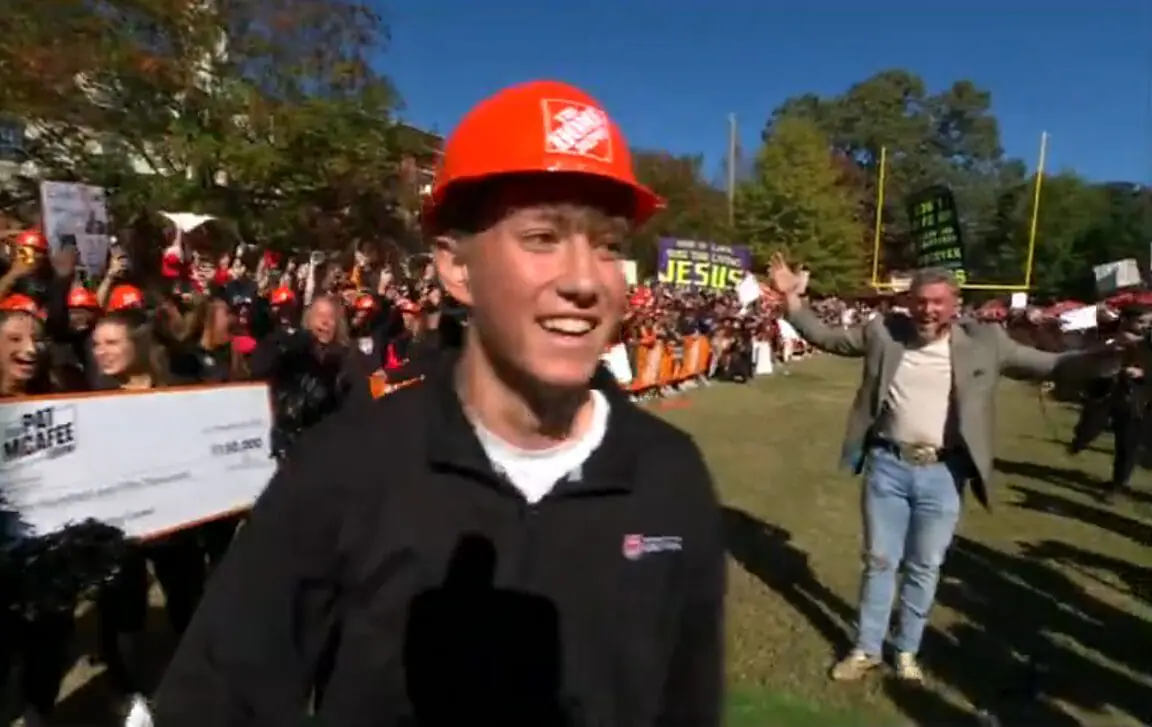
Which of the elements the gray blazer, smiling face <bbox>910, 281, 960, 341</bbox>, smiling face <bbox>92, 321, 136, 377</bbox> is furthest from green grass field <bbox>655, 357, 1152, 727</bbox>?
smiling face <bbox>92, 321, 136, 377</bbox>

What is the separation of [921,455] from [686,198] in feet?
173

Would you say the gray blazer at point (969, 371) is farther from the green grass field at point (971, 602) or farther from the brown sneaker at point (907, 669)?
the green grass field at point (971, 602)

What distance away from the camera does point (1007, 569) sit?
8.26 m

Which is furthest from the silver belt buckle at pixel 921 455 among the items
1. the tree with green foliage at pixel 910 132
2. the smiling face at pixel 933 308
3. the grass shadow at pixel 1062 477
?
the tree with green foliage at pixel 910 132

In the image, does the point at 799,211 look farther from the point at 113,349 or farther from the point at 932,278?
the point at 113,349

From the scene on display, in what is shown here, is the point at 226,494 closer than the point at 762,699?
No

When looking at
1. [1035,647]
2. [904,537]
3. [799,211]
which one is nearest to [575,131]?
[904,537]

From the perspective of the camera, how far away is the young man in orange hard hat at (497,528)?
1464mm

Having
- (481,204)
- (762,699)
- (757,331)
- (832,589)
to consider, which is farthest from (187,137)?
(481,204)

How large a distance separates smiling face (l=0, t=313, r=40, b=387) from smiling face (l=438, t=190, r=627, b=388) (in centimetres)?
388

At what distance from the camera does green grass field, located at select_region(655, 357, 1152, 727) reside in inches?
218

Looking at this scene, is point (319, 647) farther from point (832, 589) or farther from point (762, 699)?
point (832, 589)

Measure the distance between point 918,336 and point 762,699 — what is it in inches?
79.7

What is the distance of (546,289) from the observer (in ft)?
5.05
